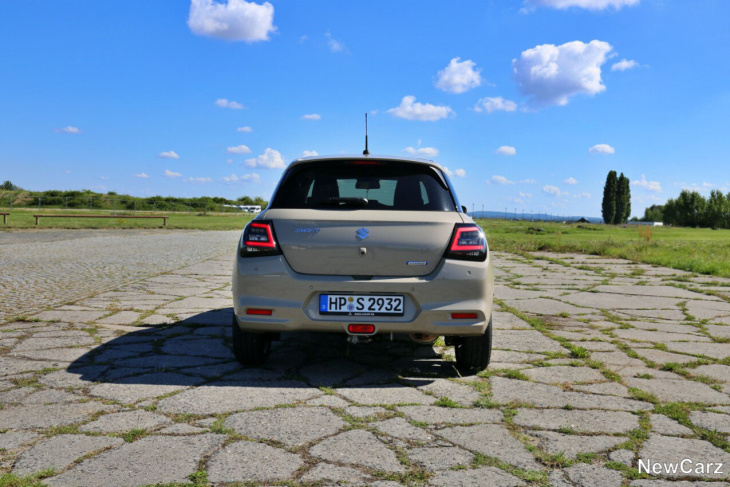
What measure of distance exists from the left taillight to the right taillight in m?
1.12

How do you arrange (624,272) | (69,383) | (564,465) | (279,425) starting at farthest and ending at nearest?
1. (624,272)
2. (69,383)
3. (279,425)
4. (564,465)

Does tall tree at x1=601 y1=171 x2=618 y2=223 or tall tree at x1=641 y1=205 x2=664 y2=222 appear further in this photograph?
tall tree at x1=641 y1=205 x2=664 y2=222

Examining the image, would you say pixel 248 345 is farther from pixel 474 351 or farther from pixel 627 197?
pixel 627 197

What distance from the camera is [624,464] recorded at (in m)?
2.54

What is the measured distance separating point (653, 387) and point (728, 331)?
8.40 feet

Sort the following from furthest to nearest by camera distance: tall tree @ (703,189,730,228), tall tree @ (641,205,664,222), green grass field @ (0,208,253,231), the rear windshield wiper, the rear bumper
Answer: tall tree @ (641,205,664,222) < tall tree @ (703,189,730,228) < green grass field @ (0,208,253,231) < the rear windshield wiper < the rear bumper

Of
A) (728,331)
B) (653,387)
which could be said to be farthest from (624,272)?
(653,387)

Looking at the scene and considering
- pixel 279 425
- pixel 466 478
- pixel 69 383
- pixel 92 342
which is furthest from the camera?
pixel 92 342

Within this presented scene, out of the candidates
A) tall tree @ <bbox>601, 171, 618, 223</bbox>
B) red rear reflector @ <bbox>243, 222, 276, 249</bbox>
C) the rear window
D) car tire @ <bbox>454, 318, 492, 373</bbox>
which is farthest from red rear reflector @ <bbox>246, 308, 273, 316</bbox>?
tall tree @ <bbox>601, 171, 618, 223</bbox>

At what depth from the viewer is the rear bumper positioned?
12.1 feet

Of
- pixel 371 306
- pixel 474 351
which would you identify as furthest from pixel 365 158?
pixel 474 351

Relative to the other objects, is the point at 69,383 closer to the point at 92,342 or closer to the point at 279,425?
the point at 92,342

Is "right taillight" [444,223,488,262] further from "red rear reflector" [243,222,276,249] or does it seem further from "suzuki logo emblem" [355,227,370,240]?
"red rear reflector" [243,222,276,249]

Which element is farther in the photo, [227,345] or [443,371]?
[227,345]
